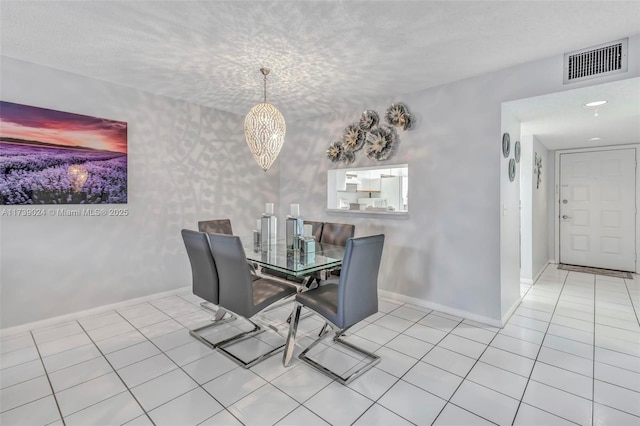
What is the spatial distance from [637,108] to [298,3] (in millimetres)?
3448

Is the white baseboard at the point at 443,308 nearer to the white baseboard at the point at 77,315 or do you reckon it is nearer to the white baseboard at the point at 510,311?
the white baseboard at the point at 510,311

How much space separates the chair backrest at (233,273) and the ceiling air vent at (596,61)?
293cm

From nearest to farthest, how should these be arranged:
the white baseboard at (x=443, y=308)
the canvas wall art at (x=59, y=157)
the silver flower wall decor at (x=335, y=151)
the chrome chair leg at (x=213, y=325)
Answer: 1. the chrome chair leg at (x=213, y=325)
2. the canvas wall art at (x=59, y=157)
3. the white baseboard at (x=443, y=308)
4. the silver flower wall decor at (x=335, y=151)

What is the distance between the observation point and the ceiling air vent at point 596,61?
2.28 meters

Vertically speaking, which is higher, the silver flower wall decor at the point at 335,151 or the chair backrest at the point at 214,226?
the silver flower wall decor at the point at 335,151

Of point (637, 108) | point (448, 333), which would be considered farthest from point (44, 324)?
point (637, 108)

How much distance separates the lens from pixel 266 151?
2.88 meters

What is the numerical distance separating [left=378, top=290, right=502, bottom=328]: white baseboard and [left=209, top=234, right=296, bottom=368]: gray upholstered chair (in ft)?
5.35

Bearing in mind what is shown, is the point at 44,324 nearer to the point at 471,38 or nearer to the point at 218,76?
the point at 218,76

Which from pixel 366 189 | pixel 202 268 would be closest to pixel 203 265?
pixel 202 268

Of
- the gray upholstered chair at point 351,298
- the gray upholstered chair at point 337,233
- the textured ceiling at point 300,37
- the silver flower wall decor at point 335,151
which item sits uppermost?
the textured ceiling at point 300,37

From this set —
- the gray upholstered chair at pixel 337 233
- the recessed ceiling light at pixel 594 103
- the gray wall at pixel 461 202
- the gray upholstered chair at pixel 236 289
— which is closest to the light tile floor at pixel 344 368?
the gray upholstered chair at pixel 236 289

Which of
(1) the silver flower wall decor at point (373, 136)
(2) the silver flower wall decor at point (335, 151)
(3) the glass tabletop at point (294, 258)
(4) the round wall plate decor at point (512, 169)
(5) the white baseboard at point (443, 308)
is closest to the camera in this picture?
(3) the glass tabletop at point (294, 258)

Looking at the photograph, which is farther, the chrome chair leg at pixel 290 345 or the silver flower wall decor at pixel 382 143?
the silver flower wall decor at pixel 382 143
